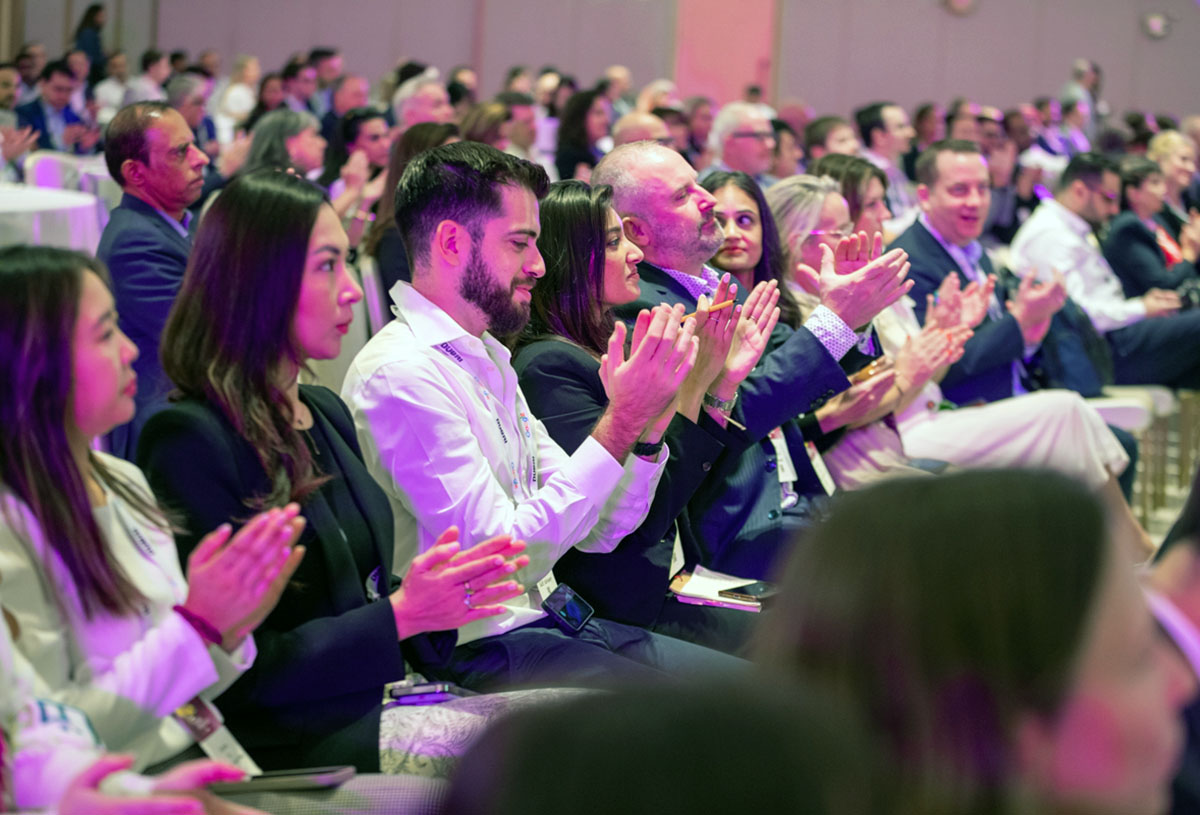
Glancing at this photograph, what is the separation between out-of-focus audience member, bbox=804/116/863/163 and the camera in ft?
24.8

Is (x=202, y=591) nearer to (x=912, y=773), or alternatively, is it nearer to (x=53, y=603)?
(x=53, y=603)

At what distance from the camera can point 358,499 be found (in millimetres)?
1813

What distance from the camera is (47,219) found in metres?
2.99

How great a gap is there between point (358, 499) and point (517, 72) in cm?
991

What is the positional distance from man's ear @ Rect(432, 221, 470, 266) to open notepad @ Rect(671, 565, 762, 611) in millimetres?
754

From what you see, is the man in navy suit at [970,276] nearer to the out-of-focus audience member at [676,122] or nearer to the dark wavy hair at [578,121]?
the dark wavy hair at [578,121]

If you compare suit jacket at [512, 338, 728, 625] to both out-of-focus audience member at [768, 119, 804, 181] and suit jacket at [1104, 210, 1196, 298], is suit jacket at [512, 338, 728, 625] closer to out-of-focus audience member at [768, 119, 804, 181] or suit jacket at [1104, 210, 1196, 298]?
suit jacket at [1104, 210, 1196, 298]

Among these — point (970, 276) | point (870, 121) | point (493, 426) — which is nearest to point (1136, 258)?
point (970, 276)

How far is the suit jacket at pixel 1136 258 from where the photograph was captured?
5.29 metres

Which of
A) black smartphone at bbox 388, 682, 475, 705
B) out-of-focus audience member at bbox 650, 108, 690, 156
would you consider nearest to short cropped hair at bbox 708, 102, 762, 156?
out-of-focus audience member at bbox 650, 108, 690, 156

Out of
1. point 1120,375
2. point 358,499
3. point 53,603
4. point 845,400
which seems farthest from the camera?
point 1120,375

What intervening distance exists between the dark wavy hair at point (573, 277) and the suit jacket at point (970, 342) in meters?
1.78

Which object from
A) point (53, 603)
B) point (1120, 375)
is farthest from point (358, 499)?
point (1120, 375)

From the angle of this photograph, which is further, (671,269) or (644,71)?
(644,71)
